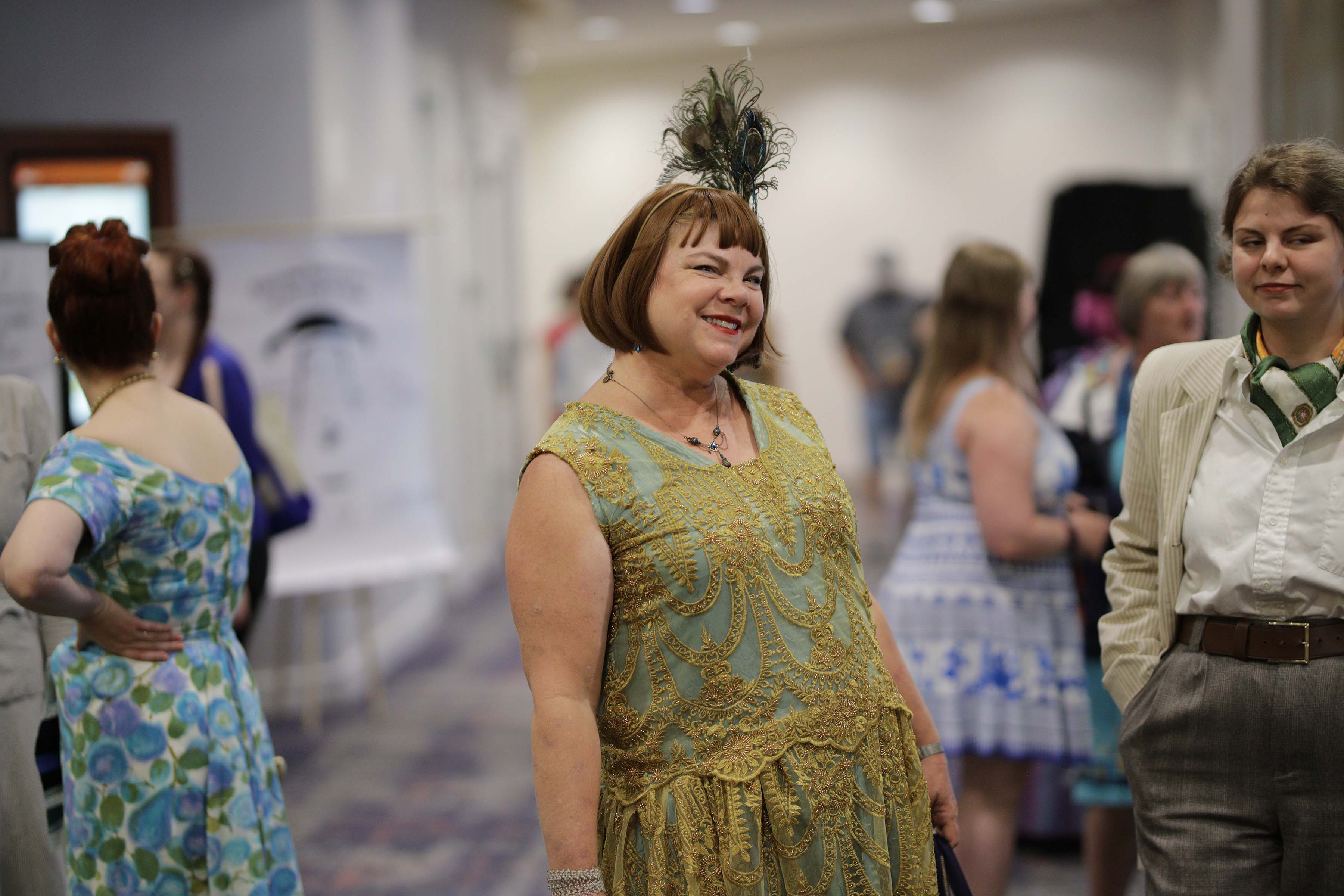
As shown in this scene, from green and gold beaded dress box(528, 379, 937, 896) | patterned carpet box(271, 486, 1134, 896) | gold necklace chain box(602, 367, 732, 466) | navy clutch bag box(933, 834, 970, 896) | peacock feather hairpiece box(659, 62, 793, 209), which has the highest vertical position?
peacock feather hairpiece box(659, 62, 793, 209)

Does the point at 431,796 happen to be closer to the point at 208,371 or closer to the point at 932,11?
the point at 208,371

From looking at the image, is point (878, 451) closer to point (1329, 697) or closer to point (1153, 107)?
point (1153, 107)

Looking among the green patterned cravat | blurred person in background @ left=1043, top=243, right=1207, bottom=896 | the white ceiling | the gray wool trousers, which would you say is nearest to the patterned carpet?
blurred person in background @ left=1043, top=243, right=1207, bottom=896

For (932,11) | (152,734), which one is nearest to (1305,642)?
(152,734)

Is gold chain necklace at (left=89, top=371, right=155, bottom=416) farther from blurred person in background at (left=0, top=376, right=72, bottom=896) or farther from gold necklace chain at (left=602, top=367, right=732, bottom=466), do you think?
gold necklace chain at (left=602, top=367, right=732, bottom=466)

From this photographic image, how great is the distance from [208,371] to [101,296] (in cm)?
137

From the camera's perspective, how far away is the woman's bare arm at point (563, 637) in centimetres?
144

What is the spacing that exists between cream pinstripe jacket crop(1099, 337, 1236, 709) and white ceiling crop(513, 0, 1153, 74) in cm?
785

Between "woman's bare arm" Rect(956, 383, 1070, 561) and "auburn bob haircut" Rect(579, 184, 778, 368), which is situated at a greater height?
"auburn bob haircut" Rect(579, 184, 778, 368)

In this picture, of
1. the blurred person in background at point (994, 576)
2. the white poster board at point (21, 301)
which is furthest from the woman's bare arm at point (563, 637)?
the white poster board at point (21, 301)

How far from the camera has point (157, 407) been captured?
6.48 ft

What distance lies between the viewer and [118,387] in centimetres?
194

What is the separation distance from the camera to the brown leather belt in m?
1.63

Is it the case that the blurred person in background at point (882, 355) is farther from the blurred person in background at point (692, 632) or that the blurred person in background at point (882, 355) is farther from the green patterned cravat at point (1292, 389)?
the blurred person in background at point (692, 632)
